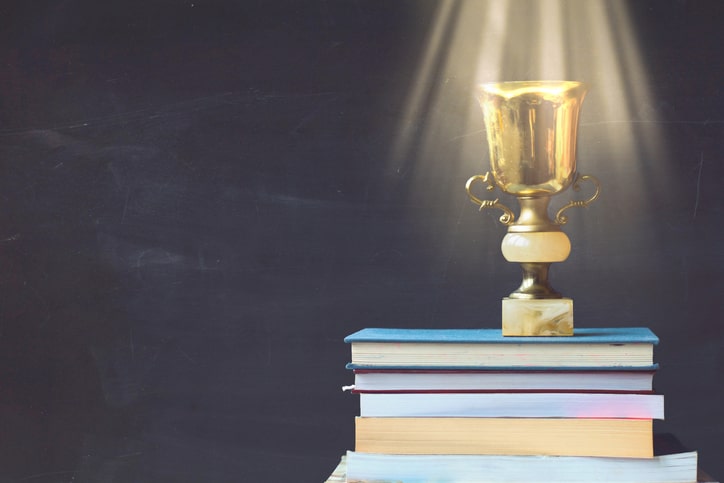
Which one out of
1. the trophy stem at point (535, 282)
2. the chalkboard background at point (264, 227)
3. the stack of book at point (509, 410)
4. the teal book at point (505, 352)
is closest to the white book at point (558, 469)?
the stack of book at point (509, 410)

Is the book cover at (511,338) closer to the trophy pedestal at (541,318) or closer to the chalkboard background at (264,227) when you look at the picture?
the trophy pedestal at (541,318)

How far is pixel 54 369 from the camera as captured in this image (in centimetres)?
233

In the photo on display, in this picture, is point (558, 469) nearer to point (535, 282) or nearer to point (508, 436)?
point (508, 436)

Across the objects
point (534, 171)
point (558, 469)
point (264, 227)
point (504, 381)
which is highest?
point (534, 171)

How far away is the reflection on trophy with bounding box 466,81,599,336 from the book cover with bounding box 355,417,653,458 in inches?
5.2

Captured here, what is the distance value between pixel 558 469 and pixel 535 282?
0.26 m

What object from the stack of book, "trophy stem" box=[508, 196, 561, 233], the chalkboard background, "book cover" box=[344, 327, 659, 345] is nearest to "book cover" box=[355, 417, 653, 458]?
the stack of book

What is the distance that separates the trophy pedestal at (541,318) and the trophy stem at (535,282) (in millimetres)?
29

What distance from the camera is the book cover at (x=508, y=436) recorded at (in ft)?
4.68

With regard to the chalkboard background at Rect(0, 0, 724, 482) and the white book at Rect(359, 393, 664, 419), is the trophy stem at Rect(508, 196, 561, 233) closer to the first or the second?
the white book at Rect(359, 393, 664, 419)

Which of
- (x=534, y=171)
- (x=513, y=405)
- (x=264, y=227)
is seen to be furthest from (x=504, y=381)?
(x=264, y=227)

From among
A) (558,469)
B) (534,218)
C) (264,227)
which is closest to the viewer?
(558,469)

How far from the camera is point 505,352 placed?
1443 mm

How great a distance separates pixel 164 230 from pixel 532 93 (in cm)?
104
